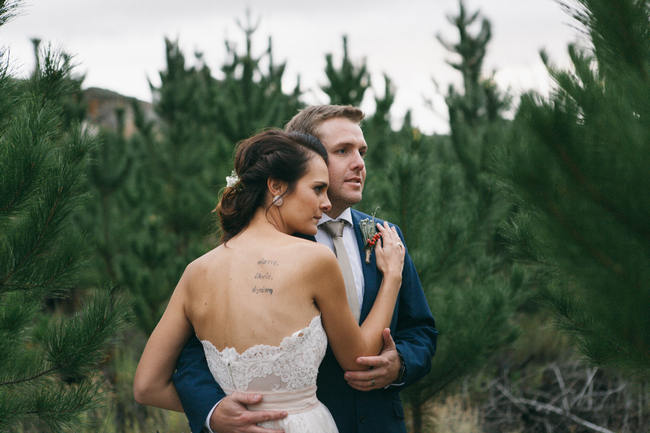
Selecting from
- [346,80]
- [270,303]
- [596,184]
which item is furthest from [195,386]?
[346,80]

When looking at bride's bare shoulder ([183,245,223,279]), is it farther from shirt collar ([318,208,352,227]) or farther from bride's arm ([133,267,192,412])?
shirt collar ([318,208,352,227])

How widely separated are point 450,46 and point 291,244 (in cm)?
853

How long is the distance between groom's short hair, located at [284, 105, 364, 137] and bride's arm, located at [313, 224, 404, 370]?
676 mm

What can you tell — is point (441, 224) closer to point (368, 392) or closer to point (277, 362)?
point (368, 392)

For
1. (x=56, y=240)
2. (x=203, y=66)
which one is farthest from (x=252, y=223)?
(x=203, y=66)

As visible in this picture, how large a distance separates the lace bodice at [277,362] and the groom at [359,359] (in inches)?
2.5

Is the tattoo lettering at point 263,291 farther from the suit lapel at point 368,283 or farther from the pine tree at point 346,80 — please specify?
the pine tree at point 346,80

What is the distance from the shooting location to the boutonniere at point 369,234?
277 cm

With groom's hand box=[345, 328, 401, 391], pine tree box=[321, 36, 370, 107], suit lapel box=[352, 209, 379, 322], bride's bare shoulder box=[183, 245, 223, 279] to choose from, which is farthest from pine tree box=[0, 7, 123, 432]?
pine tree box=[321, 36, 370, 107]

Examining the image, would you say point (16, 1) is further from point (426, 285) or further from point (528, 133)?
point (426, 285)

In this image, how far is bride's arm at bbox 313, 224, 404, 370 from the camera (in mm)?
2139

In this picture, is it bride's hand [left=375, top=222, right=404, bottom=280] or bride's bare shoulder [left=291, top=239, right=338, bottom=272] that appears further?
bride's hand [left=375, top=222, right=404, bottom=280]

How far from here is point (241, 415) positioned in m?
2.13

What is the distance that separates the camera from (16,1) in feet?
9.05
